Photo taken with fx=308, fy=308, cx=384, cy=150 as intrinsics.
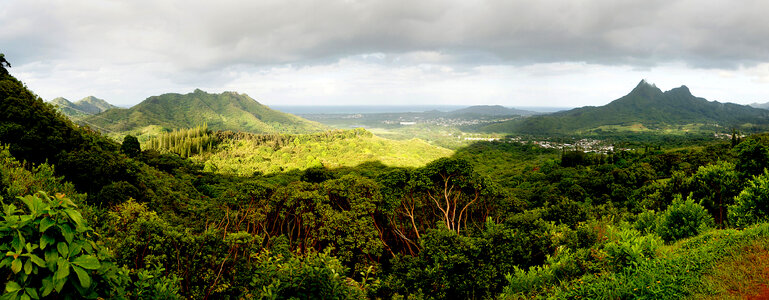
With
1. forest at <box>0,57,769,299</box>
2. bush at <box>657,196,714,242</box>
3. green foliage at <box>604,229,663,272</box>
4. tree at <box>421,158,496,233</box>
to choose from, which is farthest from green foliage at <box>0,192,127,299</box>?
tree at <box>421,158,496,233</box>

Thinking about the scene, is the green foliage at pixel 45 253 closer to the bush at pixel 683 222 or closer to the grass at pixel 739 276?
the grass at pixel 739 276

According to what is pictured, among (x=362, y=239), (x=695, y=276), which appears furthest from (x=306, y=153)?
(x=695, y=276)

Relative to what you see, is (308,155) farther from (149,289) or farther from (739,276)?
(739,276)

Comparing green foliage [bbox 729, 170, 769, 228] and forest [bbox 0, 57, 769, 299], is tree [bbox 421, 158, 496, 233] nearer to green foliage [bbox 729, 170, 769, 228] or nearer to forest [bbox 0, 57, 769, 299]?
forest [bbox 0, 57, 769, 299]

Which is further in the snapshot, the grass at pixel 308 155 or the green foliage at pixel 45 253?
the grass at pixel 308 155

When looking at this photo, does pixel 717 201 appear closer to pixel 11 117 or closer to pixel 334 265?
pixel 334 265

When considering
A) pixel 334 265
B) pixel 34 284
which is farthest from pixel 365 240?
pixel 34 284

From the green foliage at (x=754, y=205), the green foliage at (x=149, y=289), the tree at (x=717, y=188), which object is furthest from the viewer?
the tree at (x=717, y=188)

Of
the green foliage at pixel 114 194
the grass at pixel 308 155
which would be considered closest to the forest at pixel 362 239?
the green foliage at pixel 114 194
